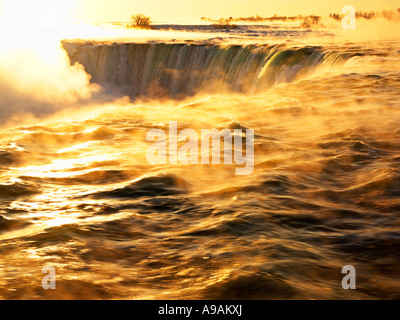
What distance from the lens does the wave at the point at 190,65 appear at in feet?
56.0

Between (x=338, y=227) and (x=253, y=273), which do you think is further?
(x=338, y=227)

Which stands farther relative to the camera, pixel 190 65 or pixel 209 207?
pixel 190 65

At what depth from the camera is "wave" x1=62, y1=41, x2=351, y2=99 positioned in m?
17.1

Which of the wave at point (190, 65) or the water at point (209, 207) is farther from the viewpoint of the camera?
the wave at point (190, 65)

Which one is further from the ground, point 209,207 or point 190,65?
point 190,65

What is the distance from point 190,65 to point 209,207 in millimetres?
18445

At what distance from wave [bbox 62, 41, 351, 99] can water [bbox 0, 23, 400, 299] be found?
7.24 meters

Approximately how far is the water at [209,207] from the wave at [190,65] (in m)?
7.24

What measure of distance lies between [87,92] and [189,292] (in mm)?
22428

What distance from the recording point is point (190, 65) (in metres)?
22.7

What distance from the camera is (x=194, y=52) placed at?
22672 millimetres
